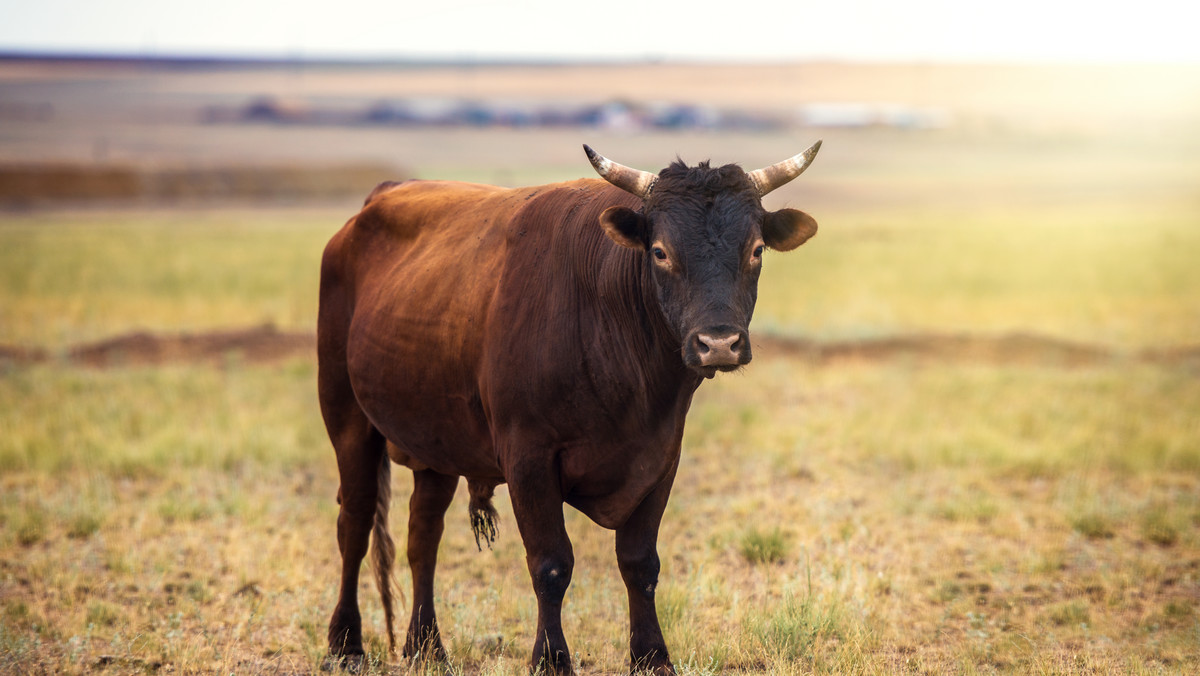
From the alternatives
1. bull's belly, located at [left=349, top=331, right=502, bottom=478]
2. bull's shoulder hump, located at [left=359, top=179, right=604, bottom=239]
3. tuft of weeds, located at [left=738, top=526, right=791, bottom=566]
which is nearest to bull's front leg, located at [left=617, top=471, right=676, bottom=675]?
bull's belly, located at [left=349, top=331, right=502, bottom=478]

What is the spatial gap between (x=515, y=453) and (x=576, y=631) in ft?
6.38

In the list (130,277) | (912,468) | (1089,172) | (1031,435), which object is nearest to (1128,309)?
(1031,435)

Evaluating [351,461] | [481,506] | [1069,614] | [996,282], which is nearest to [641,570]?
[481,506]

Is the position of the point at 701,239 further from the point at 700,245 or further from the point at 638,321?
the point at 638,321

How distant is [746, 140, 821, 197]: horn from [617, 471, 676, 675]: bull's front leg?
152cm

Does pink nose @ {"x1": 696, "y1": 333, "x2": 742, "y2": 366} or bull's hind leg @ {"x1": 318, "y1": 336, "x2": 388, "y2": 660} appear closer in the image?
pink nose @ {"x1": 696, "y1": 333, "x2": 742, "y2": 366}

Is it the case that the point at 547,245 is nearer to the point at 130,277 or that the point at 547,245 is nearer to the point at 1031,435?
the point at 1031,435

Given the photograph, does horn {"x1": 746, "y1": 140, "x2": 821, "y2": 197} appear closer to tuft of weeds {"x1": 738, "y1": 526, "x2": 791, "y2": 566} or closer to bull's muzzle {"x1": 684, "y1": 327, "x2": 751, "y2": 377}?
bull's muzzle {"x1": 684, "y1": 327, "x2": 751, "y2": 377}

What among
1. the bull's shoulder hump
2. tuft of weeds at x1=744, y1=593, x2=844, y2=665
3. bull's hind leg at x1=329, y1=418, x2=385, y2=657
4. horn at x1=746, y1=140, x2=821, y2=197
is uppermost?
horn at x1=746, y1=140, x2=821, y2=197

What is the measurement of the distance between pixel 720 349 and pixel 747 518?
16.5 feet

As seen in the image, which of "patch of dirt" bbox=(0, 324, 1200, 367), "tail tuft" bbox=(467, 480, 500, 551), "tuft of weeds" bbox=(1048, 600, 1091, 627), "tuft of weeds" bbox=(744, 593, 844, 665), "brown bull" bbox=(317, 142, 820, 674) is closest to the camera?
"brown bull" bbox=(317, 142, 820, 674)

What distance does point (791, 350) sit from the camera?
1803cm

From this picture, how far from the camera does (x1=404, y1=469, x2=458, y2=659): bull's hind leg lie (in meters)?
6.48

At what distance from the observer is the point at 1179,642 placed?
21.9ft
